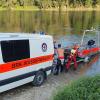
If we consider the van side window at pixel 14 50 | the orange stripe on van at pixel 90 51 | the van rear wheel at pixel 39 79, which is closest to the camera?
the van side window at pixel 14 50

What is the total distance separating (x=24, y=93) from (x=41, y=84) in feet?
4.07

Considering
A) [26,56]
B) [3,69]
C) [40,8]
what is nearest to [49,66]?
[26,56]

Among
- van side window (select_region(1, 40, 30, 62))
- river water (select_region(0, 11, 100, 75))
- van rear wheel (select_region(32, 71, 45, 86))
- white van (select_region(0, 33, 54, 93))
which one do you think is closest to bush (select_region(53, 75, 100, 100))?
white van (select_region(0, 33, 54, 93))

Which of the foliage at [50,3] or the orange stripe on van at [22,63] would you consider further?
the foliage at [50,3]

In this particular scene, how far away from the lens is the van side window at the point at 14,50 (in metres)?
10.9

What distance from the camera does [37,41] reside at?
12445mm

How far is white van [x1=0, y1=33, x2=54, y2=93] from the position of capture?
10.8m

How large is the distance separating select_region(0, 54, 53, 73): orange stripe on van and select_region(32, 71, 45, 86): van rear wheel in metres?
0.42

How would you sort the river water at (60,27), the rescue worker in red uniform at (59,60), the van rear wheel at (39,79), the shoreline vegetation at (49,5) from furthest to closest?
the shoreline vegetation at (49,5)
the river water at (60,27)
the rescue worker in red uniform at (59,60)
the van rear wheel at (39,79)

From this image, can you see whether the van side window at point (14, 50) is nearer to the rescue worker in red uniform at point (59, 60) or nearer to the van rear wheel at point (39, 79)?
the van rear wheel at point (39, 79)

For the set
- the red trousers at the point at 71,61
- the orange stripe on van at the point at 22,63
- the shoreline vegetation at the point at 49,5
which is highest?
the orange stripe on van at the point at 22,63

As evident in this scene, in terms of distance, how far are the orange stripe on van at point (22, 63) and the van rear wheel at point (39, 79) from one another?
418mm

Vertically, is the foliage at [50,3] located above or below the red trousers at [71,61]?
below

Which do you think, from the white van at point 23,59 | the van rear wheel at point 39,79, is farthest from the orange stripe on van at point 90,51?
the van rear wheel at point 39,79
